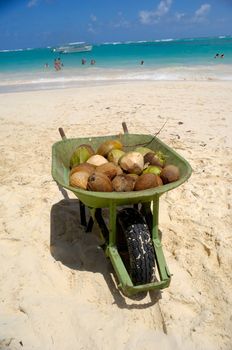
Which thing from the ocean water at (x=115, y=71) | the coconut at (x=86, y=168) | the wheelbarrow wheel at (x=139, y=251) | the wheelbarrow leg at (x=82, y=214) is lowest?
the ocean water at (x=115, y=71)

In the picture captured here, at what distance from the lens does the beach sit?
236cm

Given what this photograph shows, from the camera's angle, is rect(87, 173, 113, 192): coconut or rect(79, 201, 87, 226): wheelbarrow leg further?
rect(79, 201, 87, 226): wheelbarrow leg

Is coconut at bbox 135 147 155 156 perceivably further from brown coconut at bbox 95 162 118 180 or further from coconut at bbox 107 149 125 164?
brown coconut at bbox 95 162 118 180

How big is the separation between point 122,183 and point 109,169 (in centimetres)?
26

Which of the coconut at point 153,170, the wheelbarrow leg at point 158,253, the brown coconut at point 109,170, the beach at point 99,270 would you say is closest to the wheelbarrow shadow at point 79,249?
the beach at point 99,270

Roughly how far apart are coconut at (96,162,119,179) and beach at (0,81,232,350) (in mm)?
801

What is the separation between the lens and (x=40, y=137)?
659 centimetres

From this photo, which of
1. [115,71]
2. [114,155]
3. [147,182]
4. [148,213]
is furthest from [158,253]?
[115,71]

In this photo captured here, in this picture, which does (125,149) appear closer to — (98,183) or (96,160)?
(96,160)

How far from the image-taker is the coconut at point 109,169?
2.88 m

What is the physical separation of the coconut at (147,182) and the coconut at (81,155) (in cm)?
80

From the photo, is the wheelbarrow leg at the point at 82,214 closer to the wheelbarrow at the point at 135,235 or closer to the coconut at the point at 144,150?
the wheelbarrow at the point at 135,235

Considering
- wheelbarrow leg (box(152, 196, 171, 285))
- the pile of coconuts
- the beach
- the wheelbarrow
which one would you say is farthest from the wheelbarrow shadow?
the pile of coconuts

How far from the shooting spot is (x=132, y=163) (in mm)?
2939
